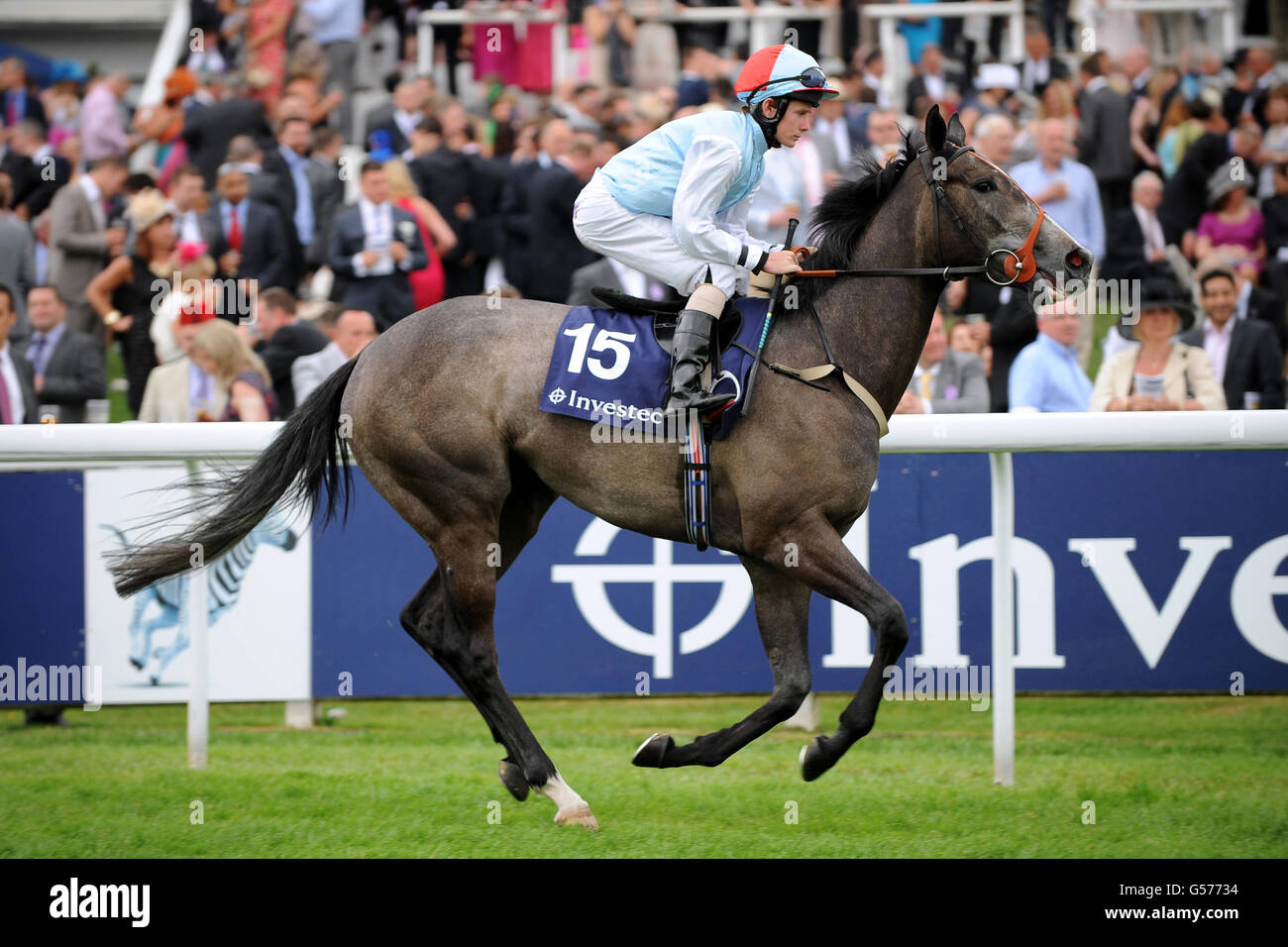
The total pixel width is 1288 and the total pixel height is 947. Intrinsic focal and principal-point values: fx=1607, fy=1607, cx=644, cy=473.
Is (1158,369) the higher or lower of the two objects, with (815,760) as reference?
higher

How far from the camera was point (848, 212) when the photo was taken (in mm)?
4820

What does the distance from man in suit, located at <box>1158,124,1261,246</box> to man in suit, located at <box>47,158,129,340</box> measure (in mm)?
6306

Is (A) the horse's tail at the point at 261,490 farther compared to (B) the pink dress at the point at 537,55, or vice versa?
(B) the pink dress at the point at 537,55

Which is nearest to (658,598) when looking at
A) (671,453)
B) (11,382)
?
(671,453)

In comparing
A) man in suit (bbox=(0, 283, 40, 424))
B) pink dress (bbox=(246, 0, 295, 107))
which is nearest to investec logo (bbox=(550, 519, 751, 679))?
man in suit (bbox=(0, 283, 40, 424))

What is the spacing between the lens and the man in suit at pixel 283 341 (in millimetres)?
7551

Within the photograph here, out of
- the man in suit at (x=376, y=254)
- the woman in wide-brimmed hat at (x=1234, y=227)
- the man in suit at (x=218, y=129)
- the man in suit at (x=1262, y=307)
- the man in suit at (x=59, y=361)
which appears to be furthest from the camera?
the man in suit at (x=218, y=129)

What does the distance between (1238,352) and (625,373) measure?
A: 3.90m

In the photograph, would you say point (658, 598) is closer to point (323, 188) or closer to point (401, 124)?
point (323, 188)

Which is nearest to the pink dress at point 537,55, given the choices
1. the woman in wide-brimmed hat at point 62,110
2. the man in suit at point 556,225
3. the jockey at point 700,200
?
the woman in wide-brimmed hat at point 62,110

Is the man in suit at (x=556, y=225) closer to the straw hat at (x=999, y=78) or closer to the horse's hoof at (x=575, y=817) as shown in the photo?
the straw hat at (x=999, y=78)

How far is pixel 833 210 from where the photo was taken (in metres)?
4.84

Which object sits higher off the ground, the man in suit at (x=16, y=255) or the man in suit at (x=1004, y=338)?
the man in suit at (x=16, y=255)
